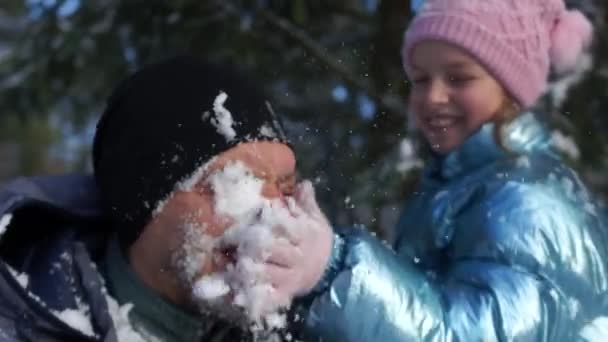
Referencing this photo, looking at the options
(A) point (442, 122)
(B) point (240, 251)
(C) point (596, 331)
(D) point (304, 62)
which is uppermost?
(B) point (240, 251)

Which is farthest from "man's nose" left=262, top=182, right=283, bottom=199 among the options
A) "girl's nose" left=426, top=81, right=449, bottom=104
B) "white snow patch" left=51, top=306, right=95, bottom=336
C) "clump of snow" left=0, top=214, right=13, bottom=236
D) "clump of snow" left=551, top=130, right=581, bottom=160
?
"clump of snow" left=551, top=130, right=581, bottom=160

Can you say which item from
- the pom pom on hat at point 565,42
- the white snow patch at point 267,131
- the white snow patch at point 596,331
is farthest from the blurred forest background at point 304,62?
the white snow patch at point 267,131

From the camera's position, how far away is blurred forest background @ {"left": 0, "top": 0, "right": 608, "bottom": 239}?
11.0ft

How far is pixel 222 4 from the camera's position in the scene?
4020 millimetres

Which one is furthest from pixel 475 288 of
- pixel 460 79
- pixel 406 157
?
pixel 406 157

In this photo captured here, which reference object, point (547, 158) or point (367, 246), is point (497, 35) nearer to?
point (547, 158)

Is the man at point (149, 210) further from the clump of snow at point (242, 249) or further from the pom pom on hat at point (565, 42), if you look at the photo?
the pom pom on hat at point (565, 42)

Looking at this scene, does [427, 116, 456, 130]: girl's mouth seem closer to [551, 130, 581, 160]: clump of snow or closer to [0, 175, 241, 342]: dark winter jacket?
[0, 175, 241, 342]: dark winter jacket

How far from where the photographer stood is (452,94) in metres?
2.13

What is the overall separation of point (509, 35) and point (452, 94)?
239 millimetres

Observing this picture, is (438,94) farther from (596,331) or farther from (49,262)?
(49,262)

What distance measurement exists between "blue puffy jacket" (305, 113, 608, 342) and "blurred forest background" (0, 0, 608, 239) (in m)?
1.06

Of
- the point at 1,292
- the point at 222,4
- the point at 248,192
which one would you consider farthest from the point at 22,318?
the point at 222,4

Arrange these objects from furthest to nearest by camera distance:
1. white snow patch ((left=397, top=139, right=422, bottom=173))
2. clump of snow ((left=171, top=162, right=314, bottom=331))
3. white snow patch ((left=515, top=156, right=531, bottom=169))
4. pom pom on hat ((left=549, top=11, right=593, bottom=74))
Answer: white snow patch ((left=397, top=139, right=422, bottom=173))
pom pom on hat ((left=549, top=11, right=593, bottom=74))
white snow patch ((left=515, top=156, right=531, bottom=169))
clump of snow ((left=171, top=162, right=314, bottom=331))
